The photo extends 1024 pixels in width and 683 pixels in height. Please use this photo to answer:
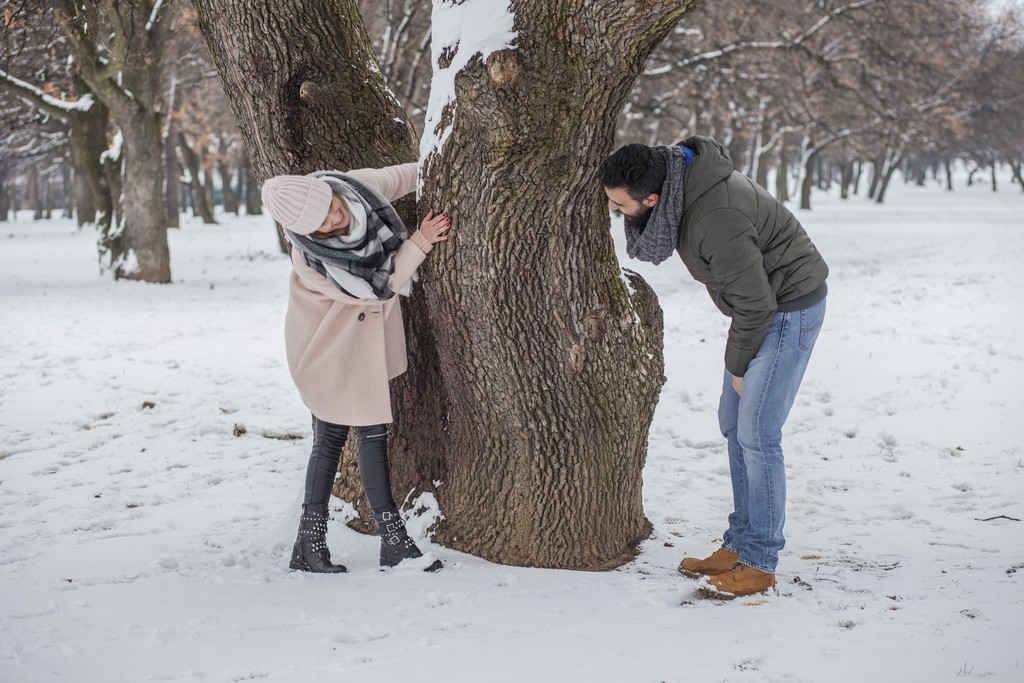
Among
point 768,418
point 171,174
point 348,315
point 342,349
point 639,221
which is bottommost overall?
point 768,418

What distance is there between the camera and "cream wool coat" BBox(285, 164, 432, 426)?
12.4ft

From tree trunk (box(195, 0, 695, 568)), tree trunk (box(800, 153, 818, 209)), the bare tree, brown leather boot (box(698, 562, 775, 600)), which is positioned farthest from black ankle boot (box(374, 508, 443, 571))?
tree trunk (box(800, 153, 818, 209))

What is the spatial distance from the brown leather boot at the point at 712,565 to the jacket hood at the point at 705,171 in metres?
1.60

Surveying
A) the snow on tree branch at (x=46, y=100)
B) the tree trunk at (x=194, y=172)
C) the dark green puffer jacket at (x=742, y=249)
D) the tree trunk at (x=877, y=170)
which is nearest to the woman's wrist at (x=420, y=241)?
the dark green puffer jacket at (x=742, y=249)

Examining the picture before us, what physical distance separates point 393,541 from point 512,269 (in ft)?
4.48

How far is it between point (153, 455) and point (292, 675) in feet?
10.4

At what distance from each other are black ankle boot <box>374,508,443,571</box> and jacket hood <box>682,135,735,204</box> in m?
1.94

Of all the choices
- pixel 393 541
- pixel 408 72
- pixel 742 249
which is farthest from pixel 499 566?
pixel 408 72

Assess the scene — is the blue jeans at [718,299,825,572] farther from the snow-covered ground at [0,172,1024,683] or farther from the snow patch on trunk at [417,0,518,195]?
the snow patch on trunk at [417,0,518,195]

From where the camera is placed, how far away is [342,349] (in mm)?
3777

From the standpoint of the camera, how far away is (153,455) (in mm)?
5625

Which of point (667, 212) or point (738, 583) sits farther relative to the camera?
point (738, 583)

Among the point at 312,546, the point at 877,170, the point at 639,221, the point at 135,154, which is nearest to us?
the point at 639,221

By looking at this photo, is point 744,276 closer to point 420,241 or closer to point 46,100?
point 420,241
